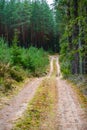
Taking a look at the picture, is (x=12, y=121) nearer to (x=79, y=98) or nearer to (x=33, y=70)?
(x=79, y=98)

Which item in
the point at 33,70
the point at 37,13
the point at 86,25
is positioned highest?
the point at 37,13

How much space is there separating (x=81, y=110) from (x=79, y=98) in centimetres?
322

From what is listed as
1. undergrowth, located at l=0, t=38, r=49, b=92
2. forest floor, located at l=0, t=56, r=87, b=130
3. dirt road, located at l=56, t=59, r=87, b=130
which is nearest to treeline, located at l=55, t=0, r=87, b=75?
undergrowth, located at l=0, t=38, r=49, b=92

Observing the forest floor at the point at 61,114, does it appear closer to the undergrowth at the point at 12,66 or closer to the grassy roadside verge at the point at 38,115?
the grassy roadside verge at the point at 38,115

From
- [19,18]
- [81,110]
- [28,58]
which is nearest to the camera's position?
[81,110]

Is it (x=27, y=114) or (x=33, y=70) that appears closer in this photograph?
(x=27, y=114)

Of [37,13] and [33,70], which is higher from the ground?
[37,13]

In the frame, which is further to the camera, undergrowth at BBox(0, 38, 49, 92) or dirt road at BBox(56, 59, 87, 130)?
undergrowth at BBox(0, 38, 49, 92)

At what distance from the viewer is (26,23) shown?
80.4 meters

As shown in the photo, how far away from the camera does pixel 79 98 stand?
1569cm

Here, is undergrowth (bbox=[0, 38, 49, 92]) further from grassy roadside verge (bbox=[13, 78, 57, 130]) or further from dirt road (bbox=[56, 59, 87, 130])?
dirt road (bbox=[56, 59, 87, 130])

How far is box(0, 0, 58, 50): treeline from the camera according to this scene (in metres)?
77.8

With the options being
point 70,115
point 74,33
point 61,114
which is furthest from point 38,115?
point 74,33

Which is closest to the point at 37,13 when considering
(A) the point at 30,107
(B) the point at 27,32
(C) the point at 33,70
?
(B) the point at 27,32
